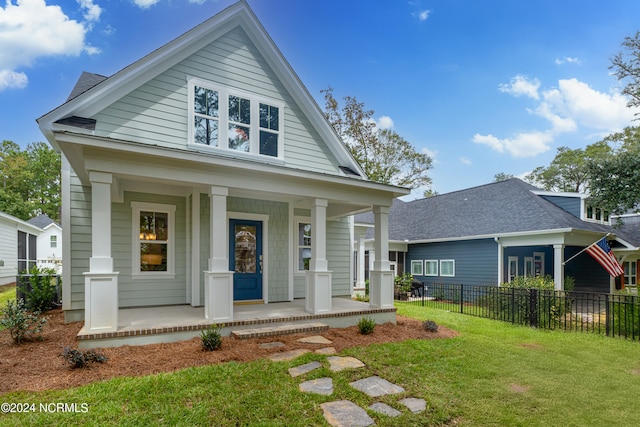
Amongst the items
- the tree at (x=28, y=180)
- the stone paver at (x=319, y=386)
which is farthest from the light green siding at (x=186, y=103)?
the tree at (x=28, y=180)

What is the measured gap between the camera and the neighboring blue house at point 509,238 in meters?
13.0

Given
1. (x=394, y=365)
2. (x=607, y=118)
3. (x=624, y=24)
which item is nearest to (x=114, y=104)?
(x=394, y=365)

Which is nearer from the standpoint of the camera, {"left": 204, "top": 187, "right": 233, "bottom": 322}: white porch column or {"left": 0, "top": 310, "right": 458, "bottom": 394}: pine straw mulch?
{"left": 0, "top": 310, "right": 458, "bottom": 394}: pine straw mulch

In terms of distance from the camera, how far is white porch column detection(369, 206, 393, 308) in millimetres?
7957

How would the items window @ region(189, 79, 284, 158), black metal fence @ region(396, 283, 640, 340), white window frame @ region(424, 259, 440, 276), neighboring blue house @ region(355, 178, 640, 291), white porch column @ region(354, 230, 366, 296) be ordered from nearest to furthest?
1. black metal fence @ region(396, 283, 640, 340)
2. window @ region(189, 79, 284, 158)
3. neighboring blue house @ region(355, 178, 640, 291)
4. white porch column @ region(354, 230, 366, 296)
5. white window frame @ region(424, 259, 440, 276)

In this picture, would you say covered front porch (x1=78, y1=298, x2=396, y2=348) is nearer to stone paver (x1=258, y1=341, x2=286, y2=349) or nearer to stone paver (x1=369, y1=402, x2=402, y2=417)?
stone paver (x1=258, y1=341, x2=286, y2=349)

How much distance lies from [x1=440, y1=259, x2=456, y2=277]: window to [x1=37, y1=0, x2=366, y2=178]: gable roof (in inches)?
314

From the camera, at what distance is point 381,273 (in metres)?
7.98

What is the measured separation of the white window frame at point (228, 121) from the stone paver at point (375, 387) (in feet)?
19.6

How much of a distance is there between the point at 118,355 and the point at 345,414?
3.47m

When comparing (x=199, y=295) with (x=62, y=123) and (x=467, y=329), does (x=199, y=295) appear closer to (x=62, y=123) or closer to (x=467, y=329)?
(x=62, y=123)

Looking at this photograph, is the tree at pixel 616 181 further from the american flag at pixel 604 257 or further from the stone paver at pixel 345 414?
the stone paver at pixel 345 414

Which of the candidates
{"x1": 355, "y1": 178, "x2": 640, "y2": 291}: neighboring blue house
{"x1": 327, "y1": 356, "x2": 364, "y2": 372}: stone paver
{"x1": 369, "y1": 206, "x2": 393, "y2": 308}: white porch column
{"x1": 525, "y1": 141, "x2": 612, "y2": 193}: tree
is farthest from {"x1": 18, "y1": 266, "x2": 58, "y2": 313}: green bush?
{"x1": 525, "y1": 141, "x2": 612, "y2": 193}: tree

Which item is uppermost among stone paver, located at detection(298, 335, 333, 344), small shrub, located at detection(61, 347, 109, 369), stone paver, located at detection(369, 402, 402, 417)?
small shrub, located at detection(61, 347, 109, 369)
